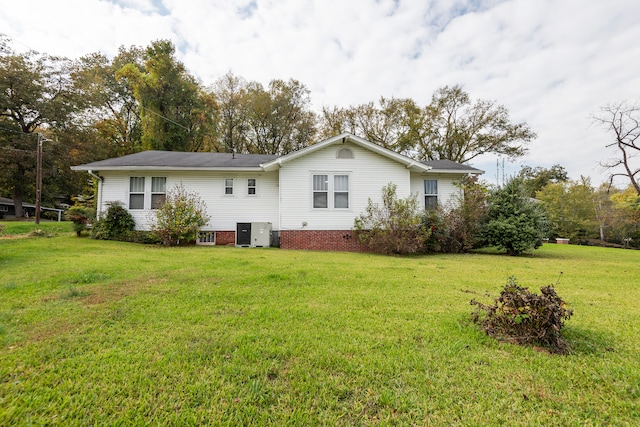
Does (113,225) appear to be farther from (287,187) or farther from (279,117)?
(279,117)

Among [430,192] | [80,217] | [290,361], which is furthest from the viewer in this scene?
[430,192]

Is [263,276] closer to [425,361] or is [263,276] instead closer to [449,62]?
[425,361]

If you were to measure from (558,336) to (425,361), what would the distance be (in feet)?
4.89

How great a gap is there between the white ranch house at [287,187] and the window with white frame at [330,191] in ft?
0.14

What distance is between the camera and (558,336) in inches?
109

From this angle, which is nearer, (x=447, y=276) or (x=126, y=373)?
(x=126, y=373)

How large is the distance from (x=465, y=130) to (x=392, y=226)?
19.2m

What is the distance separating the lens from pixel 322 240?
39.2 feet

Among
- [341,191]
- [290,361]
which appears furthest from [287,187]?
[290,361]

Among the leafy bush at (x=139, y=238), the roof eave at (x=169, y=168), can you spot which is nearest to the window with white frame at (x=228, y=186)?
the roof eave at (x=169, y=168)

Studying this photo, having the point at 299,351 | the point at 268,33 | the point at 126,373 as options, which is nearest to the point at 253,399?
the point at 299,351

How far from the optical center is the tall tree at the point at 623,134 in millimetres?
11336

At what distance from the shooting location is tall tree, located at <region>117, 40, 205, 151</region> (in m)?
22.5

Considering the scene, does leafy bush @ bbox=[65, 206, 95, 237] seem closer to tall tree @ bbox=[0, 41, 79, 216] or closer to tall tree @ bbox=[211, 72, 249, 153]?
tall tree @ bbox=[0, 41, 79, 216]
